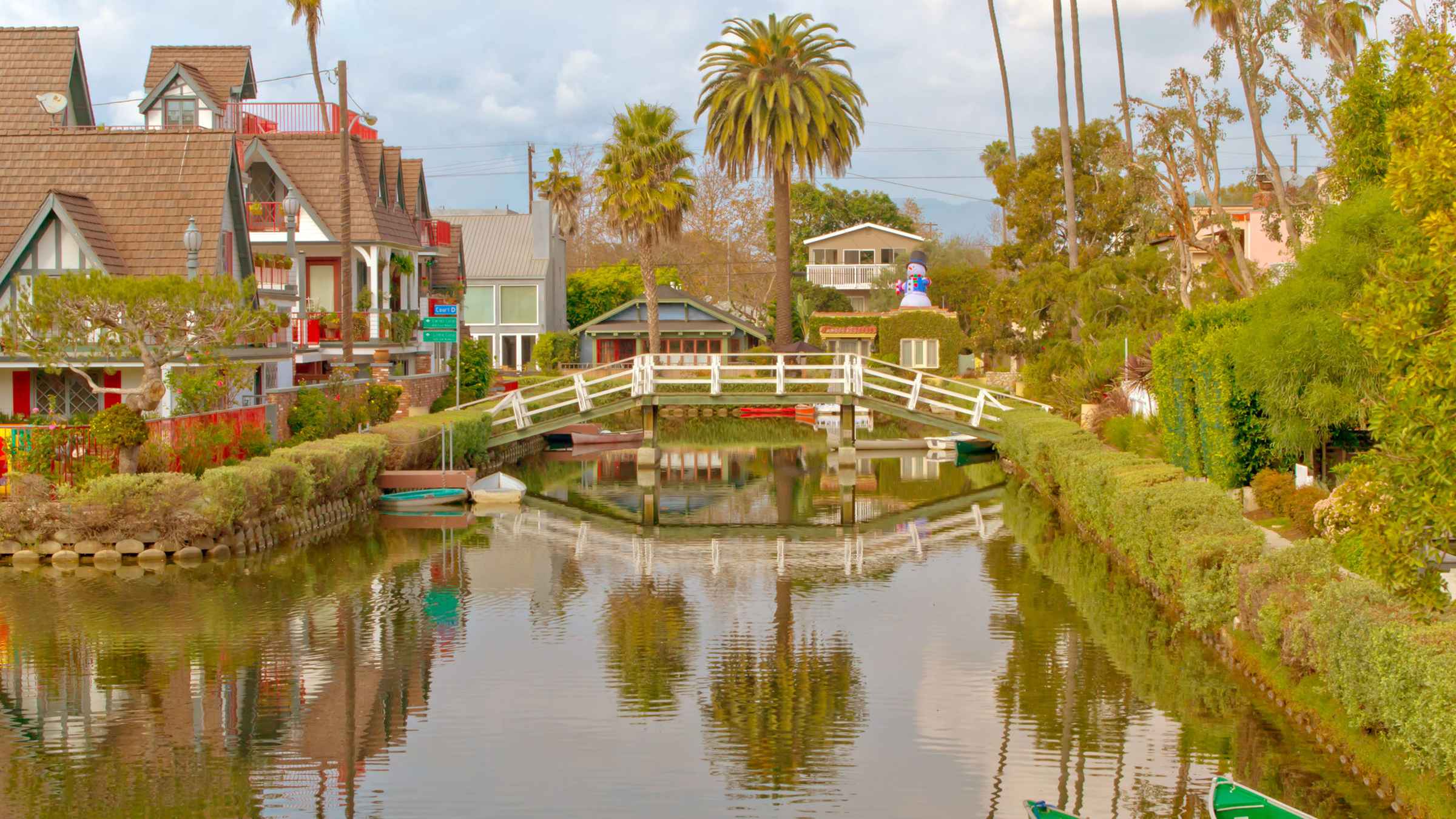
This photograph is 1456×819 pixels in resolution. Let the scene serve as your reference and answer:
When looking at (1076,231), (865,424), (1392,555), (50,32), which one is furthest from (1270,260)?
(1392,555)

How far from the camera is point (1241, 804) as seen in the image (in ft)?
37.4

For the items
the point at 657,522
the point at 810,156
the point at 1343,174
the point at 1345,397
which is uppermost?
the point at 810,156

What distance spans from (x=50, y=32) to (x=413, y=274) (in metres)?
14.7

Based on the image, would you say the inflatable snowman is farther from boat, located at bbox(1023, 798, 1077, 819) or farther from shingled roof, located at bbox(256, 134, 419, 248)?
boat, located at bbox(1023, 798, 1077, 819)

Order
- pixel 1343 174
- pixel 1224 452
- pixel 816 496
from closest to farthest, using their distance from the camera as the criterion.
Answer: pixel 1343 174
pixel 1224 452
pixel 816 496

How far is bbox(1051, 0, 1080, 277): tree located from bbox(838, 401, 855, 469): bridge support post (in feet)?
36.5

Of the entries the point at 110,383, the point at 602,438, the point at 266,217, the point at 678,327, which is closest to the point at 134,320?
the point at 110,383

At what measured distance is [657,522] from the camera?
34.4 metres

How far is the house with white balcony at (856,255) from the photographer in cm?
8844

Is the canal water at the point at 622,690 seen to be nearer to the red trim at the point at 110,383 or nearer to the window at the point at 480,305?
the red trim at the point at 110,383

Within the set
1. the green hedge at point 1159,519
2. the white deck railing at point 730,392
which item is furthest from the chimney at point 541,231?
the green hedge at point 1159,519

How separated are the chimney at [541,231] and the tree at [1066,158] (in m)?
33.5

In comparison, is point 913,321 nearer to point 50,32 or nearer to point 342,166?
point 342,166

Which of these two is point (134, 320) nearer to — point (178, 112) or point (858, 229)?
point (178, 112)
